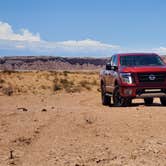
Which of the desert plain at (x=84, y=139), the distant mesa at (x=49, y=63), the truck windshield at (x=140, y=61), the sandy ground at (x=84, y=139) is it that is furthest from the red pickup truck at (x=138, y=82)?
the distant mesa at (x=49, y=63)

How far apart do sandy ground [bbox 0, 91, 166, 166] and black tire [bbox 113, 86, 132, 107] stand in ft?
11.1

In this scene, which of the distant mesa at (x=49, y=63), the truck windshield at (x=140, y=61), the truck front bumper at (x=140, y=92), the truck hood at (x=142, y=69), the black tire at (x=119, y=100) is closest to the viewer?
the truck front bumper at (x=140, y=92)

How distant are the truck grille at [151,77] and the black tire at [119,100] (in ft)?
2.61

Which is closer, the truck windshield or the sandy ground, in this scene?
the sandy ground

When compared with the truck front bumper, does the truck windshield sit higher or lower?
higher

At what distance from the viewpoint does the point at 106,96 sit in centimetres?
2189

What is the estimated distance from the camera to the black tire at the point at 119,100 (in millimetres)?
18498

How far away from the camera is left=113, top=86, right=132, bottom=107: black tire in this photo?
18.5 metres

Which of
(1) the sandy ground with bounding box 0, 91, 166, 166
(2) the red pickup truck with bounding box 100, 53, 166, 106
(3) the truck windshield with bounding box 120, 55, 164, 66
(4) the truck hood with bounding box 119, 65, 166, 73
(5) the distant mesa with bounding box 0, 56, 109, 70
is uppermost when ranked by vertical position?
(3) the truck windshield with bounding box 120, 55, 164, 66

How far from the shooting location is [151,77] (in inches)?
725

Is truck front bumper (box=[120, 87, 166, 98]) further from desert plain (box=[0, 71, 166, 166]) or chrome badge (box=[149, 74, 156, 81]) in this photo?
desert plain (box=[0, 71, 166, 166])

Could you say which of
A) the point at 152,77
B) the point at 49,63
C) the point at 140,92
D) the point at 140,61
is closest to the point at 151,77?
the point at 152,77

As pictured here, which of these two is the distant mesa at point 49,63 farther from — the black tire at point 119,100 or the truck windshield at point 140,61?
the black tire at point 119,100

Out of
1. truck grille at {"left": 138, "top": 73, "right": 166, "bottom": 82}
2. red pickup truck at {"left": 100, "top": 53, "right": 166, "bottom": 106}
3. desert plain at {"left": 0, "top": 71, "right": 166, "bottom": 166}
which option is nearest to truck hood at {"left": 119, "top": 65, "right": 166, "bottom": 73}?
red pickup truck at {"left": 100, "top": 53, "right": 166, "bottom": 106}
